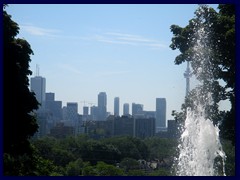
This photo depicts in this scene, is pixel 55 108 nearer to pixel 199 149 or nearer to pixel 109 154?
pixel 109 154

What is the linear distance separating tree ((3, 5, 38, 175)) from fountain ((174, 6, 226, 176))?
446 centimetres

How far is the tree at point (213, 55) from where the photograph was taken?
1617 cm

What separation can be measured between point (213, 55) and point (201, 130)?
10.7ft

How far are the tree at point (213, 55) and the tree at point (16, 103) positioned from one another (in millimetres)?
5635

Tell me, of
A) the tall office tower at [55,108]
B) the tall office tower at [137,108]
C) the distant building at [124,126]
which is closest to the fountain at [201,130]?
the tall office tower at [137,108]

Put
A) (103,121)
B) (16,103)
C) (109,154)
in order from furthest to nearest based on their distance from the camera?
1. (103,121)
2. (109,154)
3. (16,103)

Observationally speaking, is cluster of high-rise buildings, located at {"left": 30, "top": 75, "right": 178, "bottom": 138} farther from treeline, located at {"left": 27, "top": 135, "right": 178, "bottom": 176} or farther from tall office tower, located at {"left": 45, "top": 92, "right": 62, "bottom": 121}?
treeline, located at {"left": 27, "top": 135, "right": 178, "bottom": 176}

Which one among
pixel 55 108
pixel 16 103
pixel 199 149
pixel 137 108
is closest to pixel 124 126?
pixel 137 108

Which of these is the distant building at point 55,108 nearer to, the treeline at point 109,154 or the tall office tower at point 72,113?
the tall office tower at point 72,113

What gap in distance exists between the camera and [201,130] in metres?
14.6

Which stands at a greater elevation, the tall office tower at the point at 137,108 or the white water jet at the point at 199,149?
the tall office tower at the point at 137,108

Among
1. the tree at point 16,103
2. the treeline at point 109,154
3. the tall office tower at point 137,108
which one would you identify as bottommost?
the treeline at point 109,154

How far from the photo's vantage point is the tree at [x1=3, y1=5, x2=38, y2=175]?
1314cm
